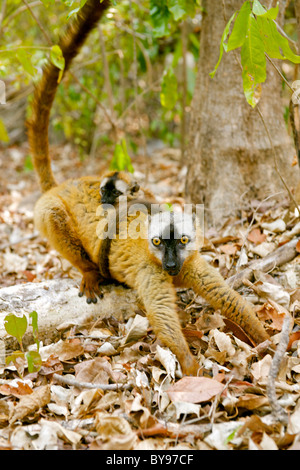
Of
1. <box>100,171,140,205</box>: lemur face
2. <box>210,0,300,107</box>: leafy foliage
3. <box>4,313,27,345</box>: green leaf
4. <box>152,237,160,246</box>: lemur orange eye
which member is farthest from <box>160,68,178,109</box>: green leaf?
<box>4,313,27,345</box>: green leaf

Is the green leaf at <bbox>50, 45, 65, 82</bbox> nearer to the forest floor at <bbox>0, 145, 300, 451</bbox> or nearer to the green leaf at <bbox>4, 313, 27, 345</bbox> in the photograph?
the green leaf at <bbox>4, 313, 27, 345</bbox>

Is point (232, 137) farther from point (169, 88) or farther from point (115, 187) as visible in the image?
point (115, 187)

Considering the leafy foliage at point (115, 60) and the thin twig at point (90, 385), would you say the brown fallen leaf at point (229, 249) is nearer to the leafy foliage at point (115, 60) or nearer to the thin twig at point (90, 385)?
the thin twig at point (90, 385)

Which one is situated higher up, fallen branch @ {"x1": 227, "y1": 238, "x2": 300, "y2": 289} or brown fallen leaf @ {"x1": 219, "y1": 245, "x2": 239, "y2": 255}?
brown fallen leaf @ {"x1": 219, "y1": 245, "x2": 239, "y2": 255}

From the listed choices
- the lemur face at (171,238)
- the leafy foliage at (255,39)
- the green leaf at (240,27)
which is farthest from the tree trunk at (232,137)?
the green leaf at (240,27)

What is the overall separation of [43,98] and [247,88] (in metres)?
2.59

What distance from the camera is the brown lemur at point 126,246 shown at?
11.2 ft

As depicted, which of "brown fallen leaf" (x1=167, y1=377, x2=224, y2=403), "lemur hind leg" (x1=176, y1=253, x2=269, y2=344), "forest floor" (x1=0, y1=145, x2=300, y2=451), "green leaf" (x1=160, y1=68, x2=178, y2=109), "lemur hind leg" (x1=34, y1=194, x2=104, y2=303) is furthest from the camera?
"green leaf" (x1=160, y1=68, x2=178, y2=109)

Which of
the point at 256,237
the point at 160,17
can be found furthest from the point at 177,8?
the point at 256,237

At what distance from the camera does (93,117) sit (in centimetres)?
1104

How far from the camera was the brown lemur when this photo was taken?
3.43m

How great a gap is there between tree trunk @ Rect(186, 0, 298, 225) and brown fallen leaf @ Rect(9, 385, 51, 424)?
296cm

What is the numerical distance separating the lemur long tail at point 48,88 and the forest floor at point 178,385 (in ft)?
6.99
